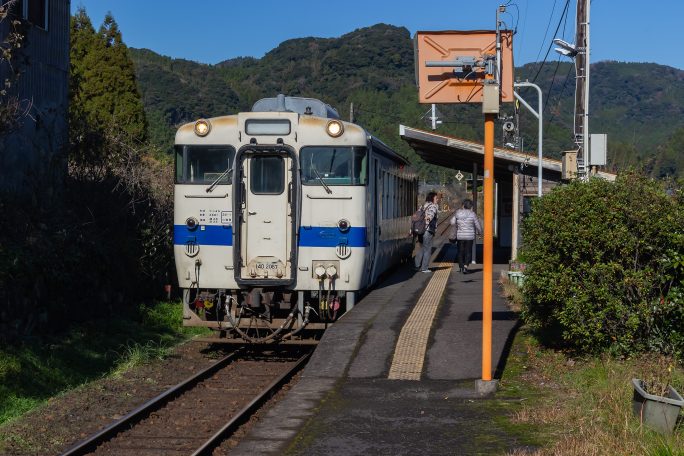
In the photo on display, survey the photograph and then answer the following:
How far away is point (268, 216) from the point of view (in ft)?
42.9

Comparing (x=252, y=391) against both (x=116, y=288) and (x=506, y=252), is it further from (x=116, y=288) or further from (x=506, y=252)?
(x=506, y=252)

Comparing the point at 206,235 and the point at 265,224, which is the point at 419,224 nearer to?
the point at 265,224

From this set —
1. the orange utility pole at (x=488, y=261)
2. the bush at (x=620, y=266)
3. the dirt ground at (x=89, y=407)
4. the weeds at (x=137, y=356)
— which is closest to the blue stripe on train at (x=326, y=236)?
the dirt ground at (x=89, y=407)

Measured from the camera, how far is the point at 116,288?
16.6 metres

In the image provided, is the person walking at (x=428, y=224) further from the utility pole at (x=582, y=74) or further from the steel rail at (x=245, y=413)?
the steel rail at (x=245, y=413)

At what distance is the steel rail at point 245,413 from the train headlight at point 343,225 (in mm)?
1902

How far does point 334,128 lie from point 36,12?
681 cm

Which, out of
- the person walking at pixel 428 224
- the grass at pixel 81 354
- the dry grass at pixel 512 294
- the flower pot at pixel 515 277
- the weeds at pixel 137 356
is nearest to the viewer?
the grass at pixel 81 354

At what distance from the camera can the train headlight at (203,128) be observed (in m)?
13.1

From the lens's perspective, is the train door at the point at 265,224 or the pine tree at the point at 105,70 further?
the pine tree at the point at 105,70

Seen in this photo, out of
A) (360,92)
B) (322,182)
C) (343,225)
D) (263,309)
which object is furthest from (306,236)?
(360,92)

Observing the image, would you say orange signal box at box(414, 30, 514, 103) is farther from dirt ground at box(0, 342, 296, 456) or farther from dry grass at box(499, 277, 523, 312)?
dry grass at box(499, 277, 523, 312)

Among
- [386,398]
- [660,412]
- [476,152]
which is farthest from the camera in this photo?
[476,152]

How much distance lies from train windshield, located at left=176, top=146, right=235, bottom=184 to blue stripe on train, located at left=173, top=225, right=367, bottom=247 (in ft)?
2.22
